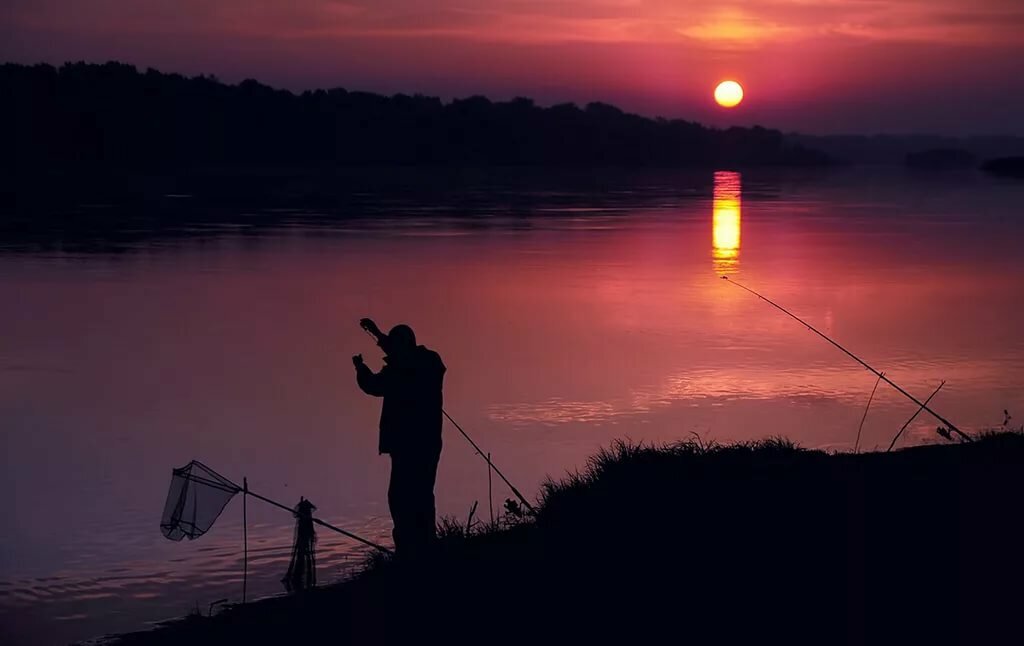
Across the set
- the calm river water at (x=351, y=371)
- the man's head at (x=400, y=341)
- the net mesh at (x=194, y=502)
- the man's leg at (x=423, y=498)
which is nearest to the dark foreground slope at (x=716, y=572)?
the man's leg at (x=423, y=498)

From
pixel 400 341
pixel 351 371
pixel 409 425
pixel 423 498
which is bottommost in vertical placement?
pixel 351 371

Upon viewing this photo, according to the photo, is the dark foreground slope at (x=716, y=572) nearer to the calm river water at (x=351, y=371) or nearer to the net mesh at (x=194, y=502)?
the net mesh at (x=194, y=502)

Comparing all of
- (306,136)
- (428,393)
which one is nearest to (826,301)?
(428,393)

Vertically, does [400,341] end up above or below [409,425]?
above

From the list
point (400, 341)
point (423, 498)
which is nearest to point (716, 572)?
point (423, 498)

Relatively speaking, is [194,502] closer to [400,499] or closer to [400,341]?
[400,499]

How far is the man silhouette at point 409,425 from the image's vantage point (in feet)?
28.4

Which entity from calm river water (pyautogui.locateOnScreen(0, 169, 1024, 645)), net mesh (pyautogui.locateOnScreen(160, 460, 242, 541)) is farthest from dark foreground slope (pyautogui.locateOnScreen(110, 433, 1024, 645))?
calm river water (pyautogui.locateOnScreen(0, 169, 1024, 645))

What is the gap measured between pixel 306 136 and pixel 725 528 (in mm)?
136467

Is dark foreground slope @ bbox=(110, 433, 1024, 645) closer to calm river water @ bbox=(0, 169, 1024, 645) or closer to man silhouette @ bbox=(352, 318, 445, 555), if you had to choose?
man silhouette @ bbox=(352, 318, 445, 555)

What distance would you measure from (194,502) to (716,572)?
3632 millimetres

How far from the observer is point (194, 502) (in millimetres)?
8766

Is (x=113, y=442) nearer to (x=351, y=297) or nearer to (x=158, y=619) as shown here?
(x=158, y=619)

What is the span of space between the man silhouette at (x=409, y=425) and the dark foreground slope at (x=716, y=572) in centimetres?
26
